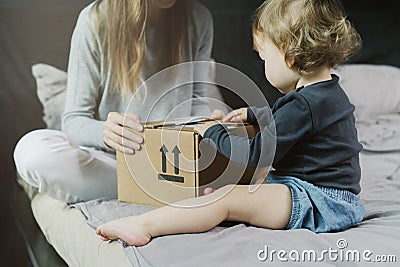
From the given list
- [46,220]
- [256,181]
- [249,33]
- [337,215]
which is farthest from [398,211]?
[46,220]

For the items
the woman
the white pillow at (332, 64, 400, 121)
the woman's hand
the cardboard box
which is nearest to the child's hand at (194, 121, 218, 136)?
the cardboard box

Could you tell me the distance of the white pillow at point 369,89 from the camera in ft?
5.31

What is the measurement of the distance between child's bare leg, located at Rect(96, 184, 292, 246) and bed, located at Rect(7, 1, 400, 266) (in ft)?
0.06

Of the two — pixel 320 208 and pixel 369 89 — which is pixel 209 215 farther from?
pixel 369 89

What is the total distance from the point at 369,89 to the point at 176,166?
78 centimetres

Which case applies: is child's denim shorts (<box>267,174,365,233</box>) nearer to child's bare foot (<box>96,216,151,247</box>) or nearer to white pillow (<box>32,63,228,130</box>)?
child's bare foot (<box>96,216,151,247</box>)

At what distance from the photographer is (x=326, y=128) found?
39.9 inches

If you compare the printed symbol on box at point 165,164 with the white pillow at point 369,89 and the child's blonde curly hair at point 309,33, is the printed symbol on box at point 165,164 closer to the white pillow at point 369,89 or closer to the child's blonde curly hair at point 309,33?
the child's blonde curly hair at point 309,33

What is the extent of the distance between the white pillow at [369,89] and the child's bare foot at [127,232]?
0.85 metres

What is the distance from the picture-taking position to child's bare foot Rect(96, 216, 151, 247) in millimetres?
903

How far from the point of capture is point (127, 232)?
920mm

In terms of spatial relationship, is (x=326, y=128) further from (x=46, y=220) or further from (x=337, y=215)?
(x=46, y=220)

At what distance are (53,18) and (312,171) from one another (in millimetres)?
723

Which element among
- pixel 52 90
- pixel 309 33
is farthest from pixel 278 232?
pixel 52 90
